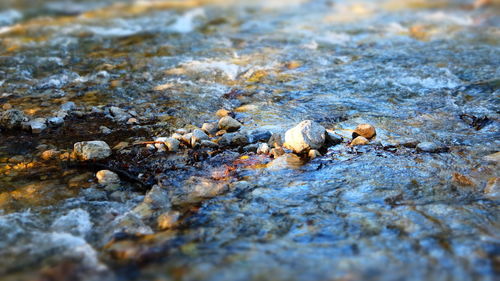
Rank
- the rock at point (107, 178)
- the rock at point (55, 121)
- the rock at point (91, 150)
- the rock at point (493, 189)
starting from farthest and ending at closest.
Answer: the rock at point (55, 121), the rock at point (91, 150), the rock at point (107, 178), the rock at point (493, 189)

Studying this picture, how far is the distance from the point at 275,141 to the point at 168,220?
55.5 inches

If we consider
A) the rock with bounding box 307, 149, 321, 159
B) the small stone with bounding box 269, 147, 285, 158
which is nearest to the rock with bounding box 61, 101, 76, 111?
the small stone with bounding box 269, 147, 285, 158

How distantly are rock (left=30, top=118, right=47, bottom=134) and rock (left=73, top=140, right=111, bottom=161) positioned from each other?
725 mm

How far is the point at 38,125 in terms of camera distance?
425cm

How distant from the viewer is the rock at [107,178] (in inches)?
131

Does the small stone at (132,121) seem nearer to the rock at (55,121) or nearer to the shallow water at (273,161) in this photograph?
the shallow water at (273,161)

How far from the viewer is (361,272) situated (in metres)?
2.28

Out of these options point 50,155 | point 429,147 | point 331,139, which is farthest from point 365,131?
point 50,155

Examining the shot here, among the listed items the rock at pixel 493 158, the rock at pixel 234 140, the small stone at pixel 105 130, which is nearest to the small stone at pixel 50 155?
the small stone at pixel 105 130

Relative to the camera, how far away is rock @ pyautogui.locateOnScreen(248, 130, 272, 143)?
4.07 m

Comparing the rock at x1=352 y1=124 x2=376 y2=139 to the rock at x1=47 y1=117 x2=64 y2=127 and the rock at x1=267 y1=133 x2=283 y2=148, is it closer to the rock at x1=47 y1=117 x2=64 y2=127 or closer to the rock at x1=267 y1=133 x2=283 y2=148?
the rock at x1=267 y1=133 x2=283 y2=148

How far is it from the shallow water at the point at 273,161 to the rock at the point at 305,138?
153mm

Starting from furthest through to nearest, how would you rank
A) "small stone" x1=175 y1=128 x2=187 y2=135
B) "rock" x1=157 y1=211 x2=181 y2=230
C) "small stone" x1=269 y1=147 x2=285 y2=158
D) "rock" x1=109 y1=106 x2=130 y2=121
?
"rock" x1=109 y1=106 x2=130 y2=121, "small stone" x1=175 y1=128 x2=187 y2=135, "small stone" x1=269 y1=147 x2=285 y2=158, "rock" x1=157 y1=211 x2=181 y2=230

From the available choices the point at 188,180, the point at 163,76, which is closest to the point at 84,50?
the point at 163,76
